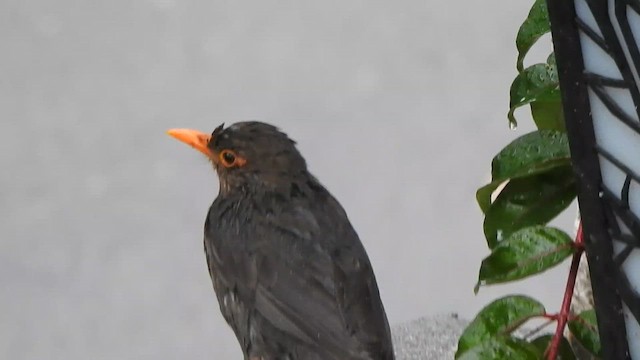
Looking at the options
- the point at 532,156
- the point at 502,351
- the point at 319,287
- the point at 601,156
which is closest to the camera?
the point at 601,156

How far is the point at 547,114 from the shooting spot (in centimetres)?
133

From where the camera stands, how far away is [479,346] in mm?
1105

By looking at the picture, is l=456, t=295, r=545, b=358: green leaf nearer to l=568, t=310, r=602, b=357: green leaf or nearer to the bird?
l=568, t=310, r=602, b=357: green leaf

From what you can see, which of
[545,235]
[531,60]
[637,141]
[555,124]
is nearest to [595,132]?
[637,141]

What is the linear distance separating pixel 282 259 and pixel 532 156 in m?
0.51

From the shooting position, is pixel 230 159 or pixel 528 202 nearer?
pixel 528 202

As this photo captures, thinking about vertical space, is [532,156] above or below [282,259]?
below

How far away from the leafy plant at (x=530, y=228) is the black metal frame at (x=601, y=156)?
0.14 m

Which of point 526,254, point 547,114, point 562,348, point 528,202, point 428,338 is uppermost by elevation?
point 428,338

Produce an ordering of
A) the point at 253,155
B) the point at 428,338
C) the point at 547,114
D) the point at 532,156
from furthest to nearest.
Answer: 1. the point at 428,338
2. the point at 253,155
3. the point at 547,114
4. the point at 532,156

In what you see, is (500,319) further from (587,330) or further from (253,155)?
(253,155)

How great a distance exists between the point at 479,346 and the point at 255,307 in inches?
21.1

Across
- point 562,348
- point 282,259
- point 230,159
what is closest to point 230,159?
point 230,159

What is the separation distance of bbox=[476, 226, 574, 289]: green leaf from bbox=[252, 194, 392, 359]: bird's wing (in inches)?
14.5
